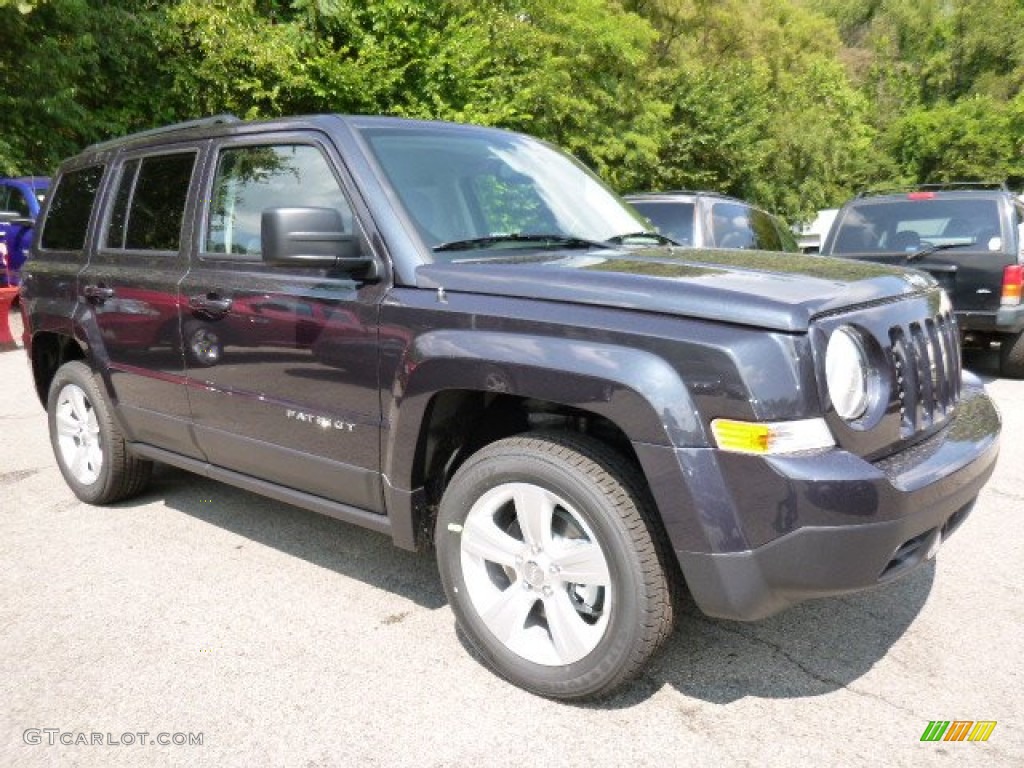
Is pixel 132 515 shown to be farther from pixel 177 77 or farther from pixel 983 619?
pixel 177 77

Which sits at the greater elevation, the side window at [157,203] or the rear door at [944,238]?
the side window at [157,203]

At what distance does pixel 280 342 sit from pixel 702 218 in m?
4.97

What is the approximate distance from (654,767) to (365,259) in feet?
6.11

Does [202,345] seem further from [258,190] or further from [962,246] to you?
[962,246]

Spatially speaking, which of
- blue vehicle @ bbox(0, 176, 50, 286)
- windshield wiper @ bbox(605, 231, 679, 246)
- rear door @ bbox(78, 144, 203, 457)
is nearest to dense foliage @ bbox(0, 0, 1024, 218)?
blue vehicle @ bbox(0, 176, 50, 286)

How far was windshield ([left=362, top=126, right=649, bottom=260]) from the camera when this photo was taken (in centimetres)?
311

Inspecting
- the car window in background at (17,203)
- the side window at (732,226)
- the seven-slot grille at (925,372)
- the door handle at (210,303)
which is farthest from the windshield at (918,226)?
the car window in background at (17,203)

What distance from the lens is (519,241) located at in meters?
3.20

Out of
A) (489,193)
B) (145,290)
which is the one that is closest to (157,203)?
(145,290)

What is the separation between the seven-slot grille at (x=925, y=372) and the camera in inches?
100

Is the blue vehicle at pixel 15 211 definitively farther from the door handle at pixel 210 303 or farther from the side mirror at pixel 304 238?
the side mirror at pixel 304 238

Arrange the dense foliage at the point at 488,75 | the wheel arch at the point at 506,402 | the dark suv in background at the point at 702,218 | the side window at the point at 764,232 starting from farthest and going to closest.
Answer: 1. the dense foliage at the point at 488,75
2. the side window at the point at 764,232
3. the dark suv in background at the point at 702,218
4. the wheel arch at the point at 506,402

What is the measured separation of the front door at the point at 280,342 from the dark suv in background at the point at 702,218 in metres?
4.27

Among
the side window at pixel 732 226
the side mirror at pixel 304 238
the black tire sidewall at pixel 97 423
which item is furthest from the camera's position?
the side window at pixel 732 226
